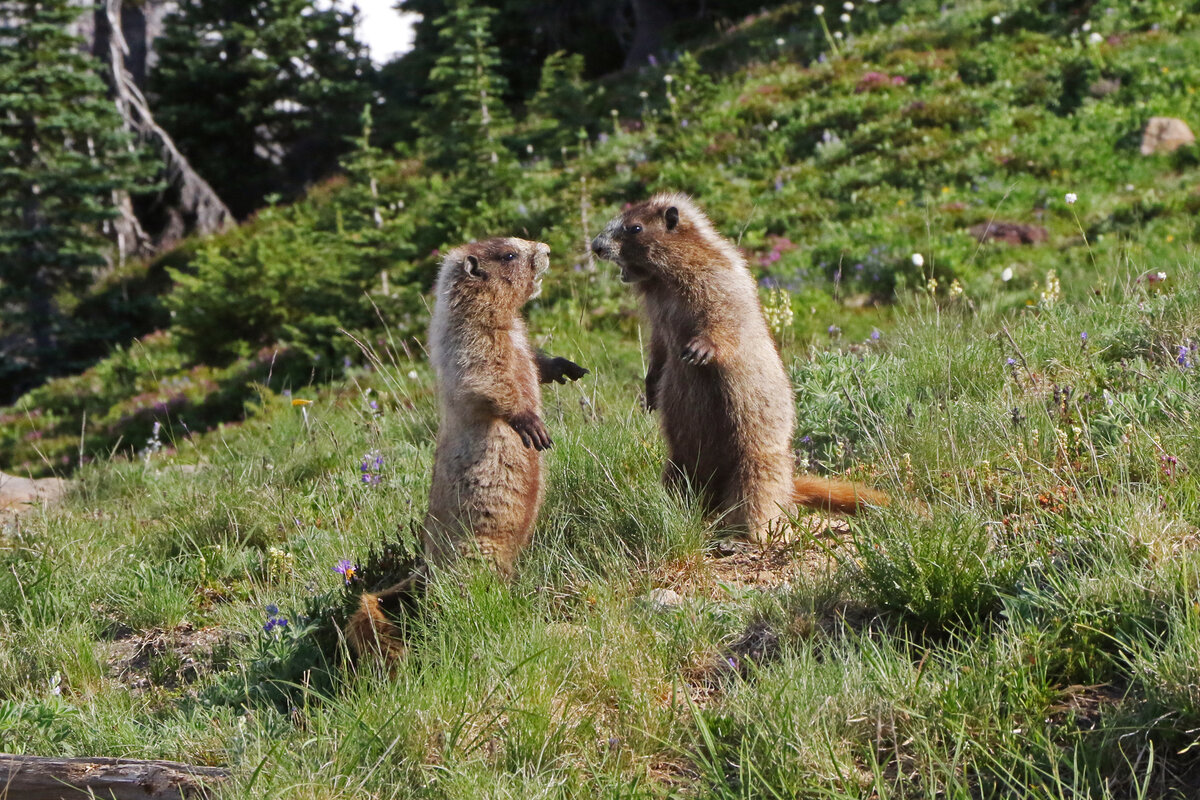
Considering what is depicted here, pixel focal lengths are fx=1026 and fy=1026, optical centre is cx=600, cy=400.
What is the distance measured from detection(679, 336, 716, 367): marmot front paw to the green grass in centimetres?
72

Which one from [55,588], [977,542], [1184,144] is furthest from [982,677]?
[1184,144]

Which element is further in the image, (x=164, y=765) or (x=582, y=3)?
(x=582, y=3)

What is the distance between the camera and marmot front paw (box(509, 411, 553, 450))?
4824mm

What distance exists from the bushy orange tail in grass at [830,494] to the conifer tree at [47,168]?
21.8m

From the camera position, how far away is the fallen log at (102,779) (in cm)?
352

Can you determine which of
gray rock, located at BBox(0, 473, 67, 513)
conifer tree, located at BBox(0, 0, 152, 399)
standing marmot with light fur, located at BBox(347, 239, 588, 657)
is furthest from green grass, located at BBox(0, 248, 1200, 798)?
conifer tree, located at BBox(0, 0, 152, 399)

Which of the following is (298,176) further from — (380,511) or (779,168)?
(380,511)

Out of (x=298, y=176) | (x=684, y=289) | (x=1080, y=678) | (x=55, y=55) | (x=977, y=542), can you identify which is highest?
(x=55, y=55)

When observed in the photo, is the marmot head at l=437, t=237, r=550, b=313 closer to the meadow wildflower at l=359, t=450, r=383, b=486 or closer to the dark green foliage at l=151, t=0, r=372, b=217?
the meadow wildflower at l=359, t=450, r=383, b=486

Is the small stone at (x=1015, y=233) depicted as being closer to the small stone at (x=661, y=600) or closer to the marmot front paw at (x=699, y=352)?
the marmot front paw at (x=699, y=352)

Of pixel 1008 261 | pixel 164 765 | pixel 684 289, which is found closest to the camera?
pixel 164 765

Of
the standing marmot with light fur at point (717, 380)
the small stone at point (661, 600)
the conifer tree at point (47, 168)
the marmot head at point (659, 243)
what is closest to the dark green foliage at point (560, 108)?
the conifer tree at point (47, 168)

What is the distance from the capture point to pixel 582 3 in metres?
30.7

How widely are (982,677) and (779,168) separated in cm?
1536
